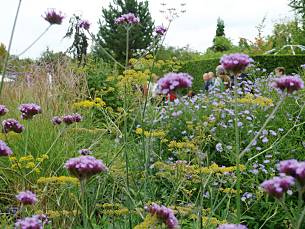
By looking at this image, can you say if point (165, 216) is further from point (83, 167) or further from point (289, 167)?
point (289, 167)

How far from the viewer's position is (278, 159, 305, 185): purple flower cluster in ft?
5.26

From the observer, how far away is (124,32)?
34.2 meters

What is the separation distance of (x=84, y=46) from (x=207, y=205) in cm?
1086

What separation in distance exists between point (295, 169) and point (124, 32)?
33132 mm

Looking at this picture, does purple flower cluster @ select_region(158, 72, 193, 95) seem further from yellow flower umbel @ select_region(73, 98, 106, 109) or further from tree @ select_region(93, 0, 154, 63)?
tree @ select_region(93, 0, 154, 63)

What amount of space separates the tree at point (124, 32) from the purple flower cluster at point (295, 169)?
Answer: 32352 mm

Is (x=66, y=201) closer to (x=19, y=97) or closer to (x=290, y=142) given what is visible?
(x=290, y=142)

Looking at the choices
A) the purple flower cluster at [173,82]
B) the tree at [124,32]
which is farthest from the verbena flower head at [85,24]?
the tree at [124,32]

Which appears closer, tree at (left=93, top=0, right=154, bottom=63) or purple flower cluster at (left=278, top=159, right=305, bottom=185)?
purple flower cluster at (left=278, top=159, right=305, bottom=185)

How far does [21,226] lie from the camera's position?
180 centimetres

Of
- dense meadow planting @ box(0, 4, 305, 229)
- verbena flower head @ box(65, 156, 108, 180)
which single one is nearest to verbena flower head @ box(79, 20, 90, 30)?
dense meadow planting @ box(0, 4, 305, 229)

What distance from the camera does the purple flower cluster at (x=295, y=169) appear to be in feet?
5.26

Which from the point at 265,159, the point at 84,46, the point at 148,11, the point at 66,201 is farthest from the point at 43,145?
the point at 148,11

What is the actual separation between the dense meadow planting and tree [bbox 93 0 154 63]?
25.3 meters
